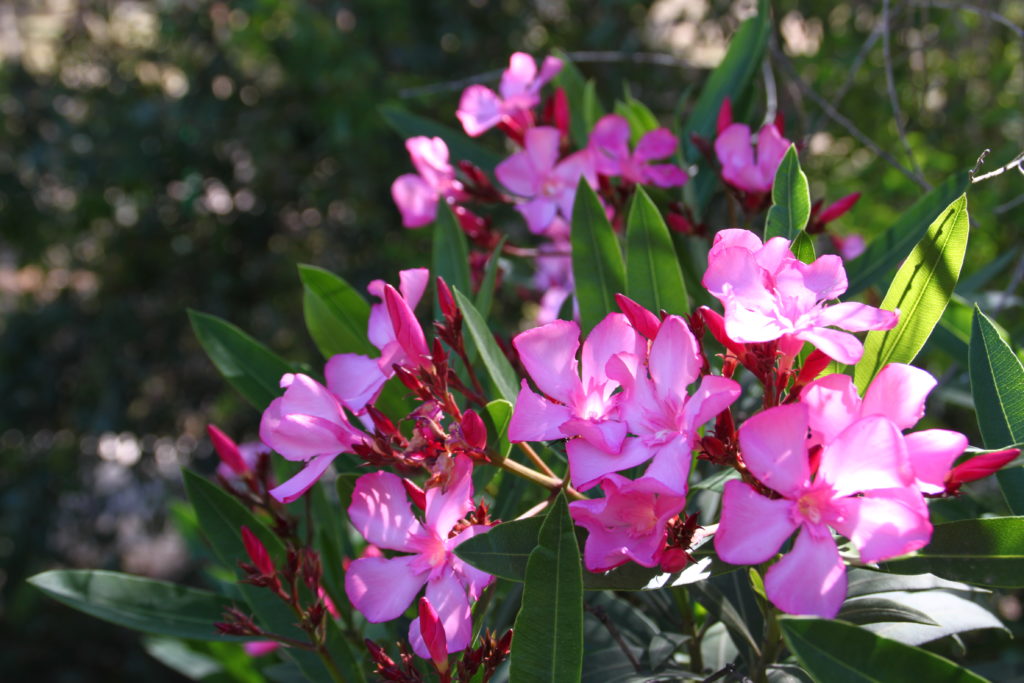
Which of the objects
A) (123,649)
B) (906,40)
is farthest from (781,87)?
(123,649)

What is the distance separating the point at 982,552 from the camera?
587mm

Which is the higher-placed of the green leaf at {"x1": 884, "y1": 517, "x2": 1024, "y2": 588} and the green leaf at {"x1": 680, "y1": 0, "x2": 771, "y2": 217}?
the green leaf at {"x1": 680, "y1": 0, "x2": 771, "y2": 217}

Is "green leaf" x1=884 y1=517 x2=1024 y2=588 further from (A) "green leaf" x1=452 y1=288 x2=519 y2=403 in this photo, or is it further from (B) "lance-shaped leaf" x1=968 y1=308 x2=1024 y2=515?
(A) "green leaf" x1=452 y1=288 x2=519 y2=403

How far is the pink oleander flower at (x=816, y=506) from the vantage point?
1.64 feet

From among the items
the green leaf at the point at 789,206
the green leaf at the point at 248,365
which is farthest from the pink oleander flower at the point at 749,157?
the green leaf at the point at 248,365

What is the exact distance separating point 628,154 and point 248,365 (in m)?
0.46

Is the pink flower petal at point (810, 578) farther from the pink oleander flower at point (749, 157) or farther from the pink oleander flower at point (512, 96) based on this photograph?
the pink oleander flower at point (512, 96)

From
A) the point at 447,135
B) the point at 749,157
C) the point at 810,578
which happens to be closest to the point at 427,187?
the point at 447,135

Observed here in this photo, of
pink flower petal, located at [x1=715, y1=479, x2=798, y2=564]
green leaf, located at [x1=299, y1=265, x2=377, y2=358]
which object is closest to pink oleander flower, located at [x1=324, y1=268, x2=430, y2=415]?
green leaf, located at [x1=299, y1=265, x2=377, y2=358]

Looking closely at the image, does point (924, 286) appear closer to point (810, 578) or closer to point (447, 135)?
point (810, 578)

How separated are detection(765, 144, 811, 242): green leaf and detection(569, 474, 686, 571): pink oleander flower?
0.25m

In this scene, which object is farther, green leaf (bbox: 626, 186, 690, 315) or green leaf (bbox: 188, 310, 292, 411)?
green leaf (bbox: 188, 310, 292, 411)

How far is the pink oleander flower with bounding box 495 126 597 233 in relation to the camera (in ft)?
3.24

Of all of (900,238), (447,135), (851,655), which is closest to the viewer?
(851,655)
